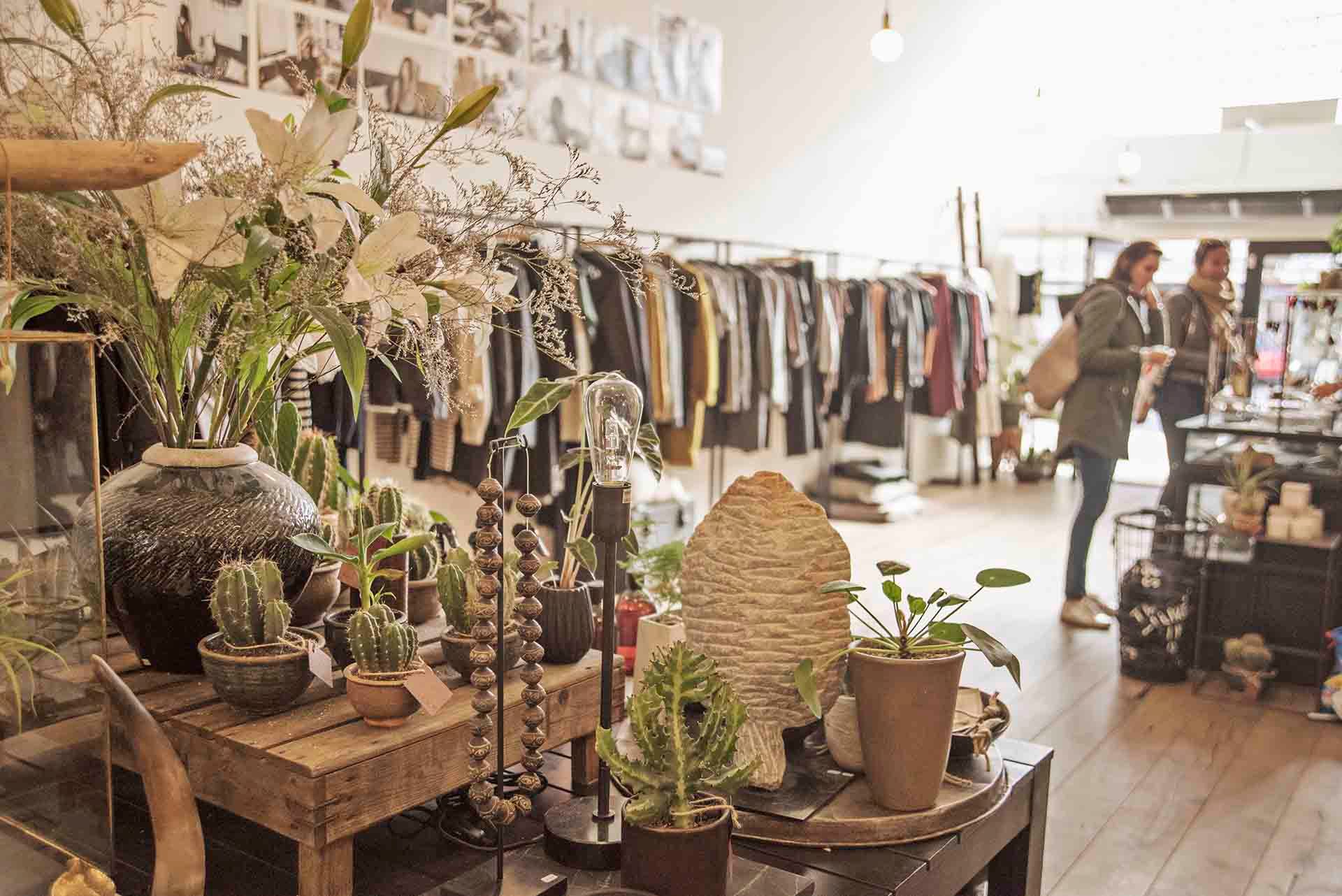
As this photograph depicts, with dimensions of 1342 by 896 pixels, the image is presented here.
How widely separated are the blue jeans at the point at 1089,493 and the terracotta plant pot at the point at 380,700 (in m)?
3.85

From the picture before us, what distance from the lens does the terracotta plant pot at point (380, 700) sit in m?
1.34

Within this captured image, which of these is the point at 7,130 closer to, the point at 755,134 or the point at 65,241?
the point at 65,241

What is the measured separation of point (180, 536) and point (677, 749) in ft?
2.23

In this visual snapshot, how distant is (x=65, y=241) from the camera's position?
4.06 ft

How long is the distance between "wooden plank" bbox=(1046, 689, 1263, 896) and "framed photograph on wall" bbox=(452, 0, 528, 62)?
369cm

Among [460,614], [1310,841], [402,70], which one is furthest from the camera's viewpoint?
[402,70]

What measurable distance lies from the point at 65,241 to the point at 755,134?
5.82 m

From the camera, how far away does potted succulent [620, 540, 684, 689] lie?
82.8 inches

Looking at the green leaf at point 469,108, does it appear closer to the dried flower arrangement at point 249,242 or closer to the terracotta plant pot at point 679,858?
the dried flower arrangement at point 249,242

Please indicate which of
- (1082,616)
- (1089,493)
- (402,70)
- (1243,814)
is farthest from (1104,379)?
(402,70)

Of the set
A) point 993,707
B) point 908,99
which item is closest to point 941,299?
point 908,99

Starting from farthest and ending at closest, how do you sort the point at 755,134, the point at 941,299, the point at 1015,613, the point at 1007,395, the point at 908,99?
the point at 1007,395
the point at 908,99
the point at 941,299
the point at 755,134
the point at 1015,613

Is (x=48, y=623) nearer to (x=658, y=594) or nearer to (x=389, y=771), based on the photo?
(x=389, y=771)

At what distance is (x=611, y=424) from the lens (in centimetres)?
125
